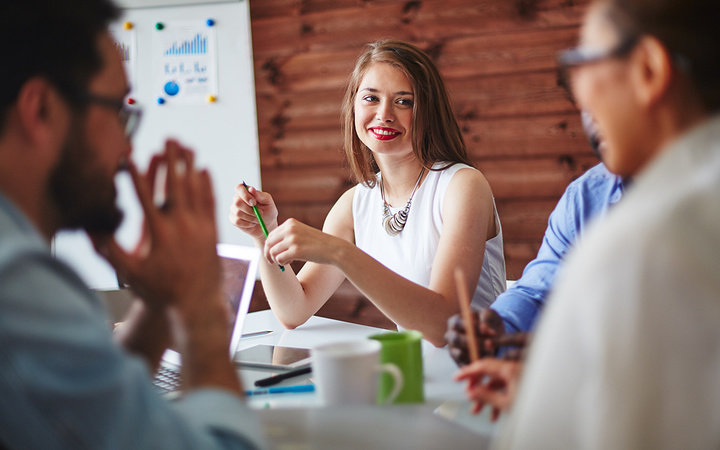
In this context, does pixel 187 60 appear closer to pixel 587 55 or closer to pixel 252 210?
pixel 252 210

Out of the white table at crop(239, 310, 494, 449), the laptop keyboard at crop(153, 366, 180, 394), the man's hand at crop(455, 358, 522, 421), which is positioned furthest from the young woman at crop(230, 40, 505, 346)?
the man's hand at crop(455, 358, 522, 421)

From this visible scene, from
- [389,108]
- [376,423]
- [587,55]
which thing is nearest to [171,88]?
[389,108]

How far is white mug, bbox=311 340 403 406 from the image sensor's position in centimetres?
84

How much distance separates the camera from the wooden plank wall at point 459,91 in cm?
283

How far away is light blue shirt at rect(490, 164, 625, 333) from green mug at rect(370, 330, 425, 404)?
1.28 feet

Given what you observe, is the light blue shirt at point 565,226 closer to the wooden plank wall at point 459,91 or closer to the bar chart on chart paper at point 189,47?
the wooden plank wall at point 459,91

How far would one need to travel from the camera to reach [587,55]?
620 millimetres

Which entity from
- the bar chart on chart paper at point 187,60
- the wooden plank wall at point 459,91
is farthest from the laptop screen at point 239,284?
the bar chart on chart paper at point 187,60

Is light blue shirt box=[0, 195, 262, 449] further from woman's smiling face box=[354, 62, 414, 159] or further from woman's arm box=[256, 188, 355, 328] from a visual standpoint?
woman's smiling face box=[354, 62, 414, 159]

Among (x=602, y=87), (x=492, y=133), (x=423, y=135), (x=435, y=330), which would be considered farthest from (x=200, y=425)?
(x=492, y=133)

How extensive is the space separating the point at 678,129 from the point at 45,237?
0.65 metres

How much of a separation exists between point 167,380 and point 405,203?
98 cm

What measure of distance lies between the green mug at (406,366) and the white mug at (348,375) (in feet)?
0.10

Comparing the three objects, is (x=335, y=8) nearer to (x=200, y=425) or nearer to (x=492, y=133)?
(x=492, y=133)
